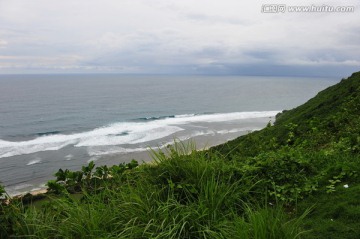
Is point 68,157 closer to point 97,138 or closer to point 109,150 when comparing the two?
point 109,150

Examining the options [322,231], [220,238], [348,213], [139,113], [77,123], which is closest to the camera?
[220,238]

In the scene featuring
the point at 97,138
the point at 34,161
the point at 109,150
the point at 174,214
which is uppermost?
the point at 174,214

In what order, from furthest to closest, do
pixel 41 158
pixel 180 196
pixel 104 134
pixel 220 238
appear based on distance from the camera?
pixel 104 134 → pixel 41 158 → pixel 180 196 → pixel 220 238

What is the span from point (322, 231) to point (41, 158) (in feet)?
89.1

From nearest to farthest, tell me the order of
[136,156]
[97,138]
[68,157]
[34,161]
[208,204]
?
[208,204]
[34,161]
[136,156]
[68,157]
[97,138]

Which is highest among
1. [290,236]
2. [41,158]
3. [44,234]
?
[290,236]

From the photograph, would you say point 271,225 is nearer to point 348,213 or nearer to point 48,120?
point 348,213

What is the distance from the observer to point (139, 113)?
56906 millimetres

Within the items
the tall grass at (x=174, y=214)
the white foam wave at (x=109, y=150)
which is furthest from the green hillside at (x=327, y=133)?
the white foam wave at (x=109, y=150)

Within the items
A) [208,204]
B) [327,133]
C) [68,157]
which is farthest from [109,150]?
[208,204]

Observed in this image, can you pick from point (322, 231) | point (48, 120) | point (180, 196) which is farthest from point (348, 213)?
point (48, 120)

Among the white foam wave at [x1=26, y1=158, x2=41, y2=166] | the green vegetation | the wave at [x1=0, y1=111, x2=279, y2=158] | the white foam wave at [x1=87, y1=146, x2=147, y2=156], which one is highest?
the green vegetation

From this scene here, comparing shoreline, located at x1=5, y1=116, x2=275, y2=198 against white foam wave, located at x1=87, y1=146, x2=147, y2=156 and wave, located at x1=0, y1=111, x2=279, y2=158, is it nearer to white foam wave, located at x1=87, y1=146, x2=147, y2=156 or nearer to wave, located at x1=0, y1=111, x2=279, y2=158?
white foam wave, located at x1=87, y1=146, x2=147, y2=156

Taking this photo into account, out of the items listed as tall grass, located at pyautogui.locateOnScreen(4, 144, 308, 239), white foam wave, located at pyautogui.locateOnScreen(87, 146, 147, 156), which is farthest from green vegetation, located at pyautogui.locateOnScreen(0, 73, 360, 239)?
white foam wave, located at pyautogui.locateOnScreen(87, 146, 147, 156)
